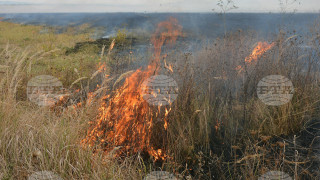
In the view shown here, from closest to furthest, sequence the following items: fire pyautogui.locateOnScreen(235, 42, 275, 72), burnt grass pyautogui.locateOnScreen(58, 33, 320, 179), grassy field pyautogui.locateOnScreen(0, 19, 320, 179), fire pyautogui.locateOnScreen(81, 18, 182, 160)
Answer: grassy field pyautogui.locateOnScreen(0, 19, 320, 179) < burnt grass pyautogui.locateOnScreen(58, 33, 320, 179) < fire pyautogui.locateOnScreen(81, 18, 182, 160) < fire pyautogui.locateOnScreen(235, 42, 275, 72)

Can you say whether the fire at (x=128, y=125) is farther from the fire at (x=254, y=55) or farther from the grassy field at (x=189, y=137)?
the fire at (x=254, y=55)

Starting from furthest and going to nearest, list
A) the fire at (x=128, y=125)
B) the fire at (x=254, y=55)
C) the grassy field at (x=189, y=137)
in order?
the fire at (x=254, y=55)
the fire at (x=128, y=125)
the grassy field at (x=189, y=137)

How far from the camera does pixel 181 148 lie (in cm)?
299

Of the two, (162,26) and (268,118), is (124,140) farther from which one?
(162,26)

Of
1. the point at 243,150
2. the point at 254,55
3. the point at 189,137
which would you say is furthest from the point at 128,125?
the point at 254,55

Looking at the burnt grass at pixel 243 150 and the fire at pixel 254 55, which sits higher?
the fire at pixel 254 55

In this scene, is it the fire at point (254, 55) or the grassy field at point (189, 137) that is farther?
the fire at point (254, 55)

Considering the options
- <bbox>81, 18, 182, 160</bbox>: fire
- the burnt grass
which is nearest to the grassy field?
the burnt grass

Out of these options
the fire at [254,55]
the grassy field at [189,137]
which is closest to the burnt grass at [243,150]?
the grassy field at [189,137]

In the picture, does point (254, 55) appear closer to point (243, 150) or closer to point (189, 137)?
point (243, 150)

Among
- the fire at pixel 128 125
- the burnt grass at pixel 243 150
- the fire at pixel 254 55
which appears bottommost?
the burnt grass at pixel 243 150

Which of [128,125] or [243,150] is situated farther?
[243,150]

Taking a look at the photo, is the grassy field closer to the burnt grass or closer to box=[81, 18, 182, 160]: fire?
the burnt grass

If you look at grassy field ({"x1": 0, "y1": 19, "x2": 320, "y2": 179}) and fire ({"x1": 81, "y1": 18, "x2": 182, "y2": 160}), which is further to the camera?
fire ({"x1": 81, "y1": 18, "x2": 182, "y2": 160})
